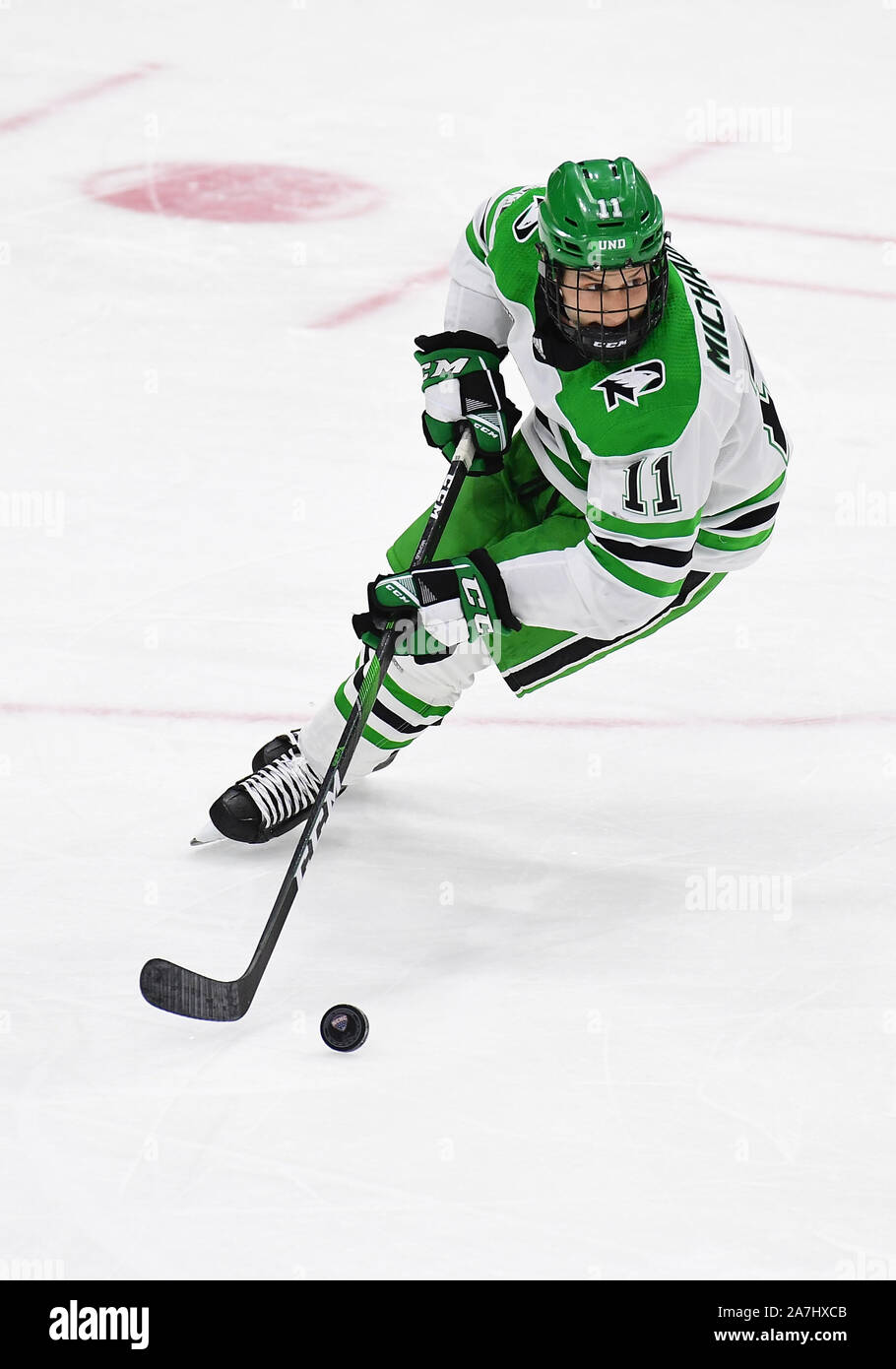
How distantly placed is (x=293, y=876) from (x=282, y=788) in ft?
1.19

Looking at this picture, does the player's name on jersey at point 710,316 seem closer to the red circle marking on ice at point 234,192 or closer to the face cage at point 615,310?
the face cage at point 615,310

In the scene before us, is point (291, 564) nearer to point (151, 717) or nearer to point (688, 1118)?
point (151, 717)

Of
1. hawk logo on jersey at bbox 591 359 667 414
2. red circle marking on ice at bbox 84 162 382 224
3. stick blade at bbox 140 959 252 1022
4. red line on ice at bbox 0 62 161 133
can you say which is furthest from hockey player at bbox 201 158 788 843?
red line on ice at bbox 0 62 161 133

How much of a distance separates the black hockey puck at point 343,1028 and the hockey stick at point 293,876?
0.40ft

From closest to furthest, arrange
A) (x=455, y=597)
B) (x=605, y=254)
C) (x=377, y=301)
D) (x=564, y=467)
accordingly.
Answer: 1. (x=605, y=254)
2. (x=455, y=597)
3. (x=564, y=467)
4. (x=377, y=301)

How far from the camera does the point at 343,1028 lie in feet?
7.62

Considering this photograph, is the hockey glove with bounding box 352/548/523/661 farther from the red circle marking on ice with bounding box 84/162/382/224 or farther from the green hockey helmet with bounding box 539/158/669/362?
the red circle marking on ice with bounding box 84/162/382/224

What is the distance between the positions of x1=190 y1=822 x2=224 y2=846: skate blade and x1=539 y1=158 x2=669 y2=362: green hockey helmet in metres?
1.02

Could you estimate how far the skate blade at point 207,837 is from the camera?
9.23 feet

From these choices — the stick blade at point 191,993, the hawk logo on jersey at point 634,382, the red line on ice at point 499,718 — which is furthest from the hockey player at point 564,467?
the stick blade at point 191,993

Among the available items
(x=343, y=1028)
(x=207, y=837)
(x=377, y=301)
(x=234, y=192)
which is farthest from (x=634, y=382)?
(x=234, y=192)

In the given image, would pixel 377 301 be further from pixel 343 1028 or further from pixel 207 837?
pixel 343 1028

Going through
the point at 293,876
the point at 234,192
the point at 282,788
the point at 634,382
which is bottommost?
the point at 234,192

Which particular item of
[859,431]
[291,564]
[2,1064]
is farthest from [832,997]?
[859,431]
